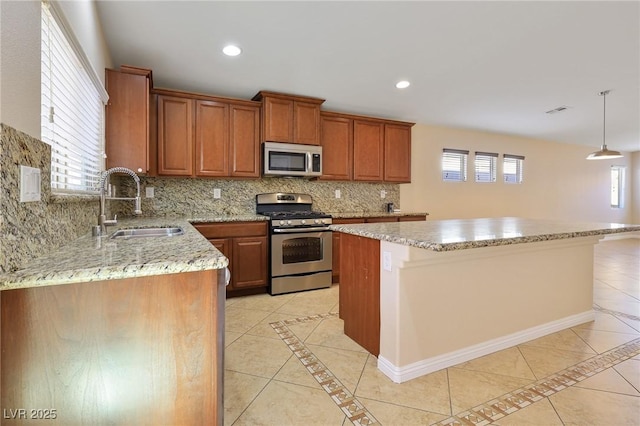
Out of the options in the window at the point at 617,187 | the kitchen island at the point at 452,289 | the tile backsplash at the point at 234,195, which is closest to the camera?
the kitchen island at the point at 452,289

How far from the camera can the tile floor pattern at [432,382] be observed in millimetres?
1556

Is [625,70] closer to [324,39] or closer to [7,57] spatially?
[324,39]

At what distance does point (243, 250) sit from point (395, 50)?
242 cm

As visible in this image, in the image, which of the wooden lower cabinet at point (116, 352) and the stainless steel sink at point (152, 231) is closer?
the wooden lower cabinet at point (116, 352)

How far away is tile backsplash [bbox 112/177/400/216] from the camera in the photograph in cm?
362

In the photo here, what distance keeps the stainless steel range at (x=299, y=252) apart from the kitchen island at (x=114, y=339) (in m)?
2.32

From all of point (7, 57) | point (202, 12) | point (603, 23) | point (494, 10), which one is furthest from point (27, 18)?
point (603, 23)

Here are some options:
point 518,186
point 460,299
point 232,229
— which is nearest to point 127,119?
point 232,229

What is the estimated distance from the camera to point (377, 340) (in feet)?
6.85

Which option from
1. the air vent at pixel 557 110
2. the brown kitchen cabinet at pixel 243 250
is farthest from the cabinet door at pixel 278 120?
the air vent at pixel 557 110

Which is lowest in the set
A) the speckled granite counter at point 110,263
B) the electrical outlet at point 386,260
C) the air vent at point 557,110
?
the electrical outlet at point 386,260

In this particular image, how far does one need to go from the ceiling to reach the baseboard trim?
2.25 metres

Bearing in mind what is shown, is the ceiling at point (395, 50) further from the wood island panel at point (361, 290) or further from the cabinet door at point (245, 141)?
the wood island panel at point (361, 290)

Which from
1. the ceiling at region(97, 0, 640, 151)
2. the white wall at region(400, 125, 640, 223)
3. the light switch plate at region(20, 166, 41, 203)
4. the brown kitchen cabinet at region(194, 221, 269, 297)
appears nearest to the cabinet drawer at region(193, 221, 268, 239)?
the brown kitchen cabinet at region(194, 221, 269, 297)
